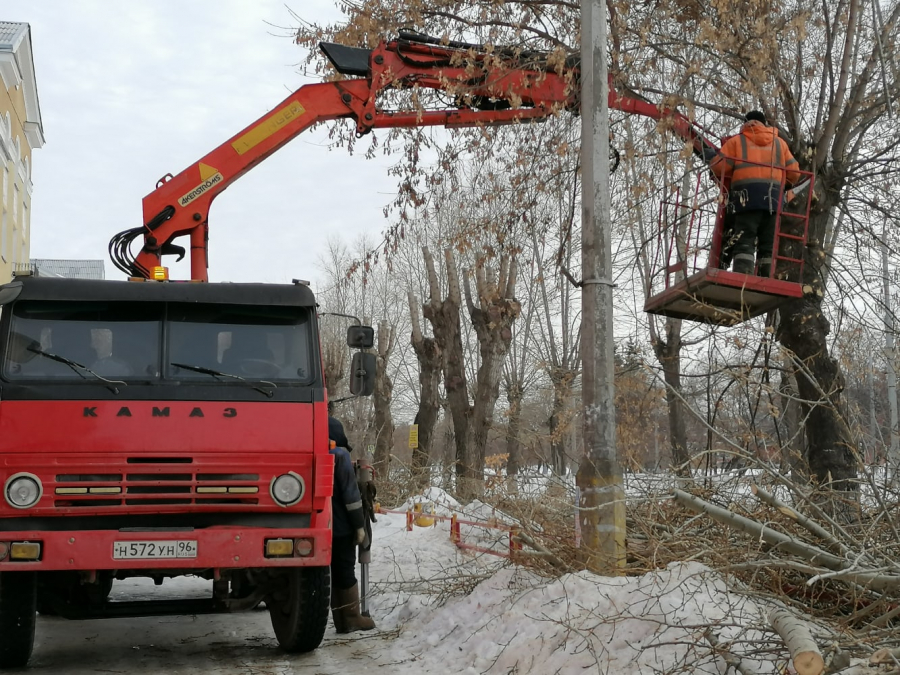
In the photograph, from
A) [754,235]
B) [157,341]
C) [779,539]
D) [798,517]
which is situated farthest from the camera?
[754,235]

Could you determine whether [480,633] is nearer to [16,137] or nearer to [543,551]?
[543,551]

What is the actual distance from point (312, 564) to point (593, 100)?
4.10 m

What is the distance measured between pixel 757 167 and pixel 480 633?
5.26 meters

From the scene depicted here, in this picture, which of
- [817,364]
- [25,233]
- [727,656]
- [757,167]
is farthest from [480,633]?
[25,233]

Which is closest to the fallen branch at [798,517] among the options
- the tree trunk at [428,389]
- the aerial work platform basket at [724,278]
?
the aerial work platform basket at [724,278]

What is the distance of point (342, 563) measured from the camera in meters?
8.88

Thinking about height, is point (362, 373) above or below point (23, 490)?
above

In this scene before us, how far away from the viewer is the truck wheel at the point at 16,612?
6992 millimetres

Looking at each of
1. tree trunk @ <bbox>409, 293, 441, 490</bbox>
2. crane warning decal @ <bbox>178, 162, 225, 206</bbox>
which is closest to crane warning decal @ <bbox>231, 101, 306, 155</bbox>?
crane warning decal @ <bbox>178, 162, 225, 206</bbox>

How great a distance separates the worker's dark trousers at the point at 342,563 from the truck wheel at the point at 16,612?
2584 millimetres

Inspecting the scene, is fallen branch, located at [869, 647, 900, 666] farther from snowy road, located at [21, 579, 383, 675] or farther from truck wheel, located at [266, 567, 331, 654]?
truck wheel, located at [266, 567, 331, 654]

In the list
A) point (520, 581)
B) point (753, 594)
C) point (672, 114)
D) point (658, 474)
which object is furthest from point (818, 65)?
point (753, 594)

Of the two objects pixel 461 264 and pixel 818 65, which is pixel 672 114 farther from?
pixel 461 264

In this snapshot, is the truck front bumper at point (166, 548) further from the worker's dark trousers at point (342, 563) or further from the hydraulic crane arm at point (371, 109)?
the hydraulic crane arm at point (371, 109)
